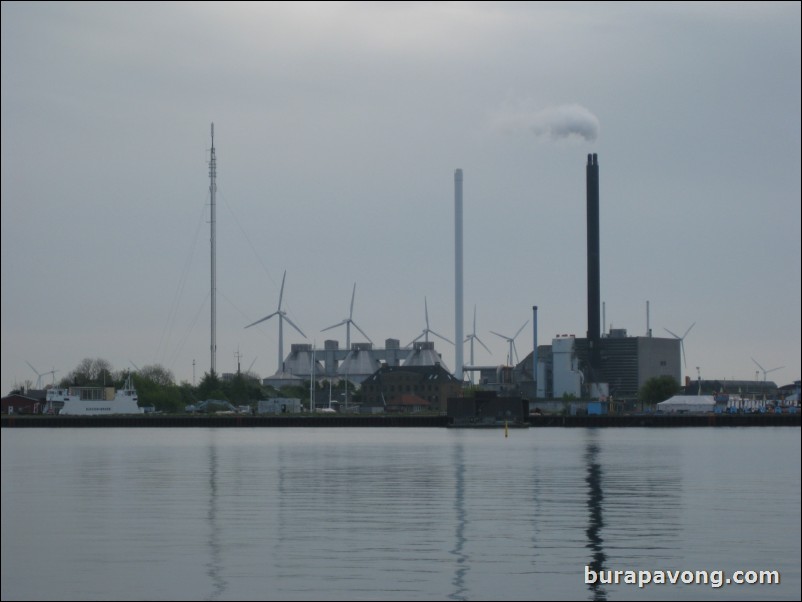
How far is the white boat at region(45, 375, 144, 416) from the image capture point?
193m

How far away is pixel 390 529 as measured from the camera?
38.5m

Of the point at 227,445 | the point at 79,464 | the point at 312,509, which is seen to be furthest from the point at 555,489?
the point at 227,445

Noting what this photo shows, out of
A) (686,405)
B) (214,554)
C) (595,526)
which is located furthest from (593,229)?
(214,554)

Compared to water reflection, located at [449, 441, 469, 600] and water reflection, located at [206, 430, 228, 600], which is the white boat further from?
water reflection, located at [206, 430, 228, 600]

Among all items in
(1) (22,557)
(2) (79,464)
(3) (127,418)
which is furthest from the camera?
(3) (127,418)

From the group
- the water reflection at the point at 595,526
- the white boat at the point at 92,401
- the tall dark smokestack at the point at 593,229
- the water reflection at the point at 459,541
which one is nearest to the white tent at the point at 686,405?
the tall dark smokestack at the point at 593,229

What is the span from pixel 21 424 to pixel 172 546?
160 m

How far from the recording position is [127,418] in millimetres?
183750

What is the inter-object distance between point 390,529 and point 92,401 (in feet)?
536

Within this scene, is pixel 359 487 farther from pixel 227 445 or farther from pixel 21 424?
pixel 21 424

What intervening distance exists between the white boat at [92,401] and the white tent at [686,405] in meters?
81.6

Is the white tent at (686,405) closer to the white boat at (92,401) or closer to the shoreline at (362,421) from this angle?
the shoreline at (362,421)

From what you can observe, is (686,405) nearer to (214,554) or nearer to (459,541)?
(459,541)

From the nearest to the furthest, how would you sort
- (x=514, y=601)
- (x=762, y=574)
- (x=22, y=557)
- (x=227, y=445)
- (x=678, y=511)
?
(x=514, y=601) < (x=762, y=574) < (x=22, y=557) < (x=678, y=511) < (x=227, y=445)
